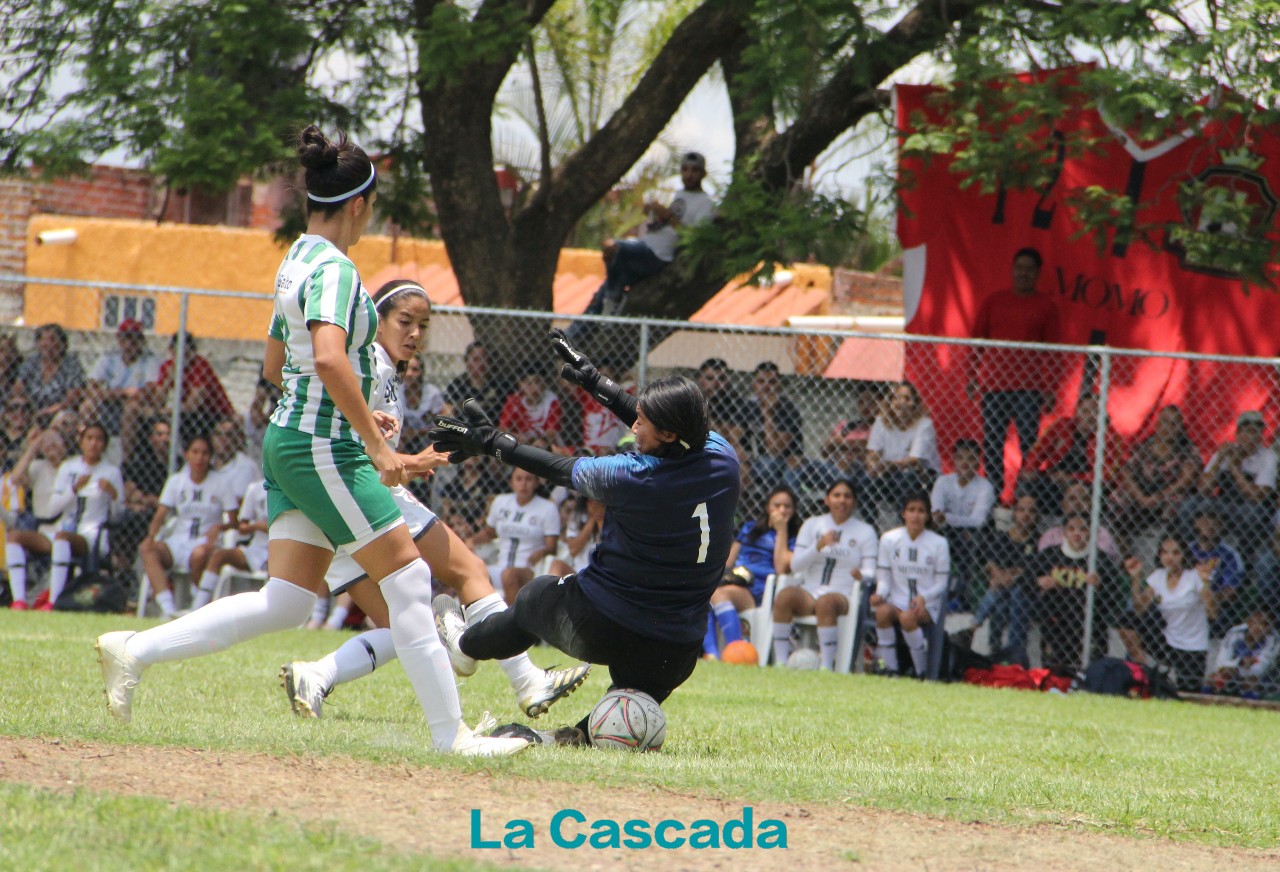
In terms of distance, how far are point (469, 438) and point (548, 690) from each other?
4.26ft

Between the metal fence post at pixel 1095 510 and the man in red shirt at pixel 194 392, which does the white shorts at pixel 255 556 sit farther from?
the metal fence post at pixel 1095 510

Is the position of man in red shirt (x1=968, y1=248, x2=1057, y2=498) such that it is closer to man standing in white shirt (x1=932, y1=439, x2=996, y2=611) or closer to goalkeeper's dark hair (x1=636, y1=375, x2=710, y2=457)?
man standing in white shirt (x1=932, y1=439, x2=996, y2=611)

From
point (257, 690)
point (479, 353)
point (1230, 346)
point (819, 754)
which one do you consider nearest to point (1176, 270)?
point (1230, 346)

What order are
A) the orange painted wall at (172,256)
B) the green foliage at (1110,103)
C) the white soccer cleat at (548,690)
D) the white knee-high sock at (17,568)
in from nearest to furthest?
the white soccer cleat at (548,690)
the green foliage at (1110,103)
the white knee-high sock at (17,568)
the orange painted wall at (172,256)

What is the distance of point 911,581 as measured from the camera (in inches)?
418

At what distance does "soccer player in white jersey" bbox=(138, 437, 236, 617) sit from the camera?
11.6m

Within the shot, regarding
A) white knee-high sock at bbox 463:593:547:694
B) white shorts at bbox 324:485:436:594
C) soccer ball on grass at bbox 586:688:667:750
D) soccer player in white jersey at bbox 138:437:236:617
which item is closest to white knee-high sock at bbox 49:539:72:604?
soccer player in white jersey at bbox 138:437:236:617

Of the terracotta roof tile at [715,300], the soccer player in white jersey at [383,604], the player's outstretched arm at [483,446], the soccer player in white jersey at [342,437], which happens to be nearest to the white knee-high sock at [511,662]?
the soccer player in white jersey at [383,604]

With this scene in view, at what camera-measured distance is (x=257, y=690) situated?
276 inches

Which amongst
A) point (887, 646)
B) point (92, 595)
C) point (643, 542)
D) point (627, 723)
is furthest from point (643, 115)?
point (627, 723)

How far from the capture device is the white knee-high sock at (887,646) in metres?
10.7

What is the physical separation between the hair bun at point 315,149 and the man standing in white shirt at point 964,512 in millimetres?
6785

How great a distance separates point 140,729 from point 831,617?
20.5ft

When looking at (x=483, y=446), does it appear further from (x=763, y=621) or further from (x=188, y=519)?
(x=188, y=519)
